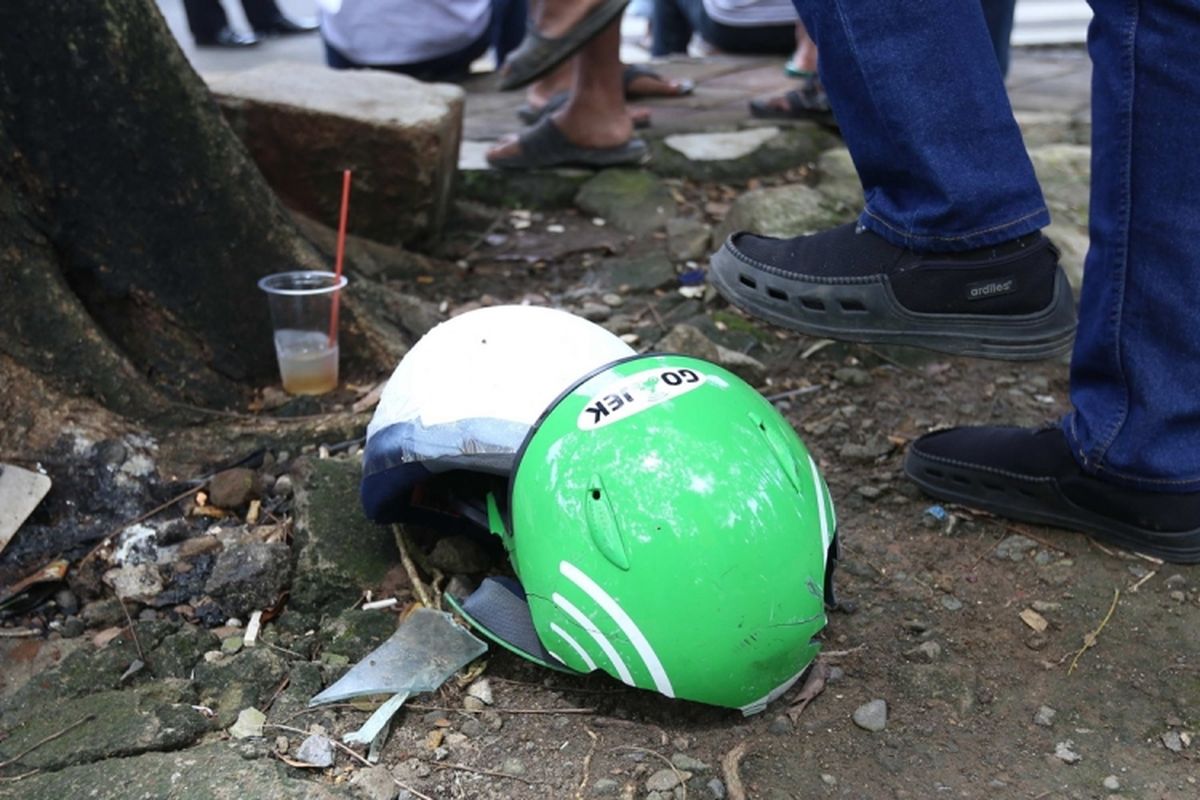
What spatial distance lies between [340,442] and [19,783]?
1046 mm

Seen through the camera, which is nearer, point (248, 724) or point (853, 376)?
point (248, 724)

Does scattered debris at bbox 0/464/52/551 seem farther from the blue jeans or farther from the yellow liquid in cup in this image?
the blue jeans

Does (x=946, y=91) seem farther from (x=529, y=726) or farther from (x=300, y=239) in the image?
(x=300, y=239)

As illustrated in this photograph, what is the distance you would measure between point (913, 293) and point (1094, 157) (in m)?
0.37

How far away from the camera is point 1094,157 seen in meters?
1.94

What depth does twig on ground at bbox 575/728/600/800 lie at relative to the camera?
5.46ft

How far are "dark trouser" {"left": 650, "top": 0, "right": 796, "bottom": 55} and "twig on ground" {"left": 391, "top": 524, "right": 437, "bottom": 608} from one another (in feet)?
17.6

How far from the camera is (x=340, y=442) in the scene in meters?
2.57

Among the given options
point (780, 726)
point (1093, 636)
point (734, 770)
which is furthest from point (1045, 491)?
point (734, 770)

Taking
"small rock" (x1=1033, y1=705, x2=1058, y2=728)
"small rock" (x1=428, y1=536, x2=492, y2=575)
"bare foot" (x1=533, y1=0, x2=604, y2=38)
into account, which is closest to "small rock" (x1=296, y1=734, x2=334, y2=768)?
"small rock" (x1=428, y1=536, x2=492, y2=575)

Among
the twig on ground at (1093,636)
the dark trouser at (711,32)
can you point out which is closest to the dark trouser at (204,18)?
the dark trouser at (711,32)

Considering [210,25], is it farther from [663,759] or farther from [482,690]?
[663,759]

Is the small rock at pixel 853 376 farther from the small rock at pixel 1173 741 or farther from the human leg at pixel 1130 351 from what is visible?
the small rock at pixel 1173 741

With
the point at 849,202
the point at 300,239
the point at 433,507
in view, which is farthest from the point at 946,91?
the point at 849,202
